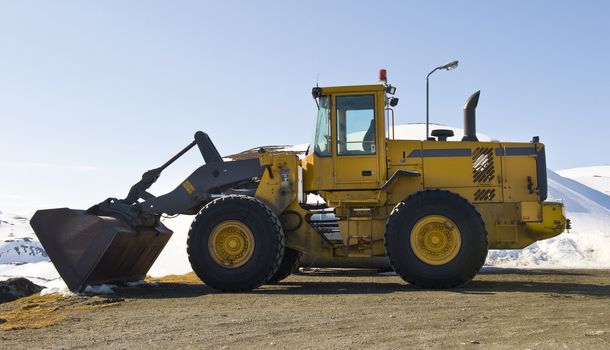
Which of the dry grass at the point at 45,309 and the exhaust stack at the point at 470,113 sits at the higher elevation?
the exhaust stack at the point at 470,113

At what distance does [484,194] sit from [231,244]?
423 centimetres

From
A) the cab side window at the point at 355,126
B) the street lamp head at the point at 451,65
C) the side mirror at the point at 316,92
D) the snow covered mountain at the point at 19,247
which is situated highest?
the street lamp head at the point at 451,65

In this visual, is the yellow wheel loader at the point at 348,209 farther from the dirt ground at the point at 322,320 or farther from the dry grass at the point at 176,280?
the dry grass at the point at 176,280

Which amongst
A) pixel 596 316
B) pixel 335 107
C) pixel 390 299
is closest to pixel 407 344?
pixel 596 316

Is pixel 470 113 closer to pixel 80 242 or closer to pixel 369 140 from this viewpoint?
pixel 369 140

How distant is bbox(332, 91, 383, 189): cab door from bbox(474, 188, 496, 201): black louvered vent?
169cm

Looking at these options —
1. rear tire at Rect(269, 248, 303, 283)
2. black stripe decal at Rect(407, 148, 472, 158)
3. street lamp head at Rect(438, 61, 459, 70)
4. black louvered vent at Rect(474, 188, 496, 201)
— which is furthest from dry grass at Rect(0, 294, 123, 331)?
street lamp head at Rect(438, 61, 459, 70)

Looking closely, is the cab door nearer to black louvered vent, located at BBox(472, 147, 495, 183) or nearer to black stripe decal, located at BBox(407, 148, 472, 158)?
black stripe decal, located at BBox(407, 148, 472, 158)

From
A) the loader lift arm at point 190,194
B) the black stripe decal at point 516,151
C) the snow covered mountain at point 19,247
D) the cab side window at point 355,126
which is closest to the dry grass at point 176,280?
the loader lift arm at point 190,194

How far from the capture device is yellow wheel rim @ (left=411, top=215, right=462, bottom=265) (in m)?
10.9

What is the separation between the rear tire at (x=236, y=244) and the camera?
11250mm

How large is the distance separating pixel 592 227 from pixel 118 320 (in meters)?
32.7

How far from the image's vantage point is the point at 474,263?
1075 cm

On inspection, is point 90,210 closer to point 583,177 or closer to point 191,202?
point 191,202
